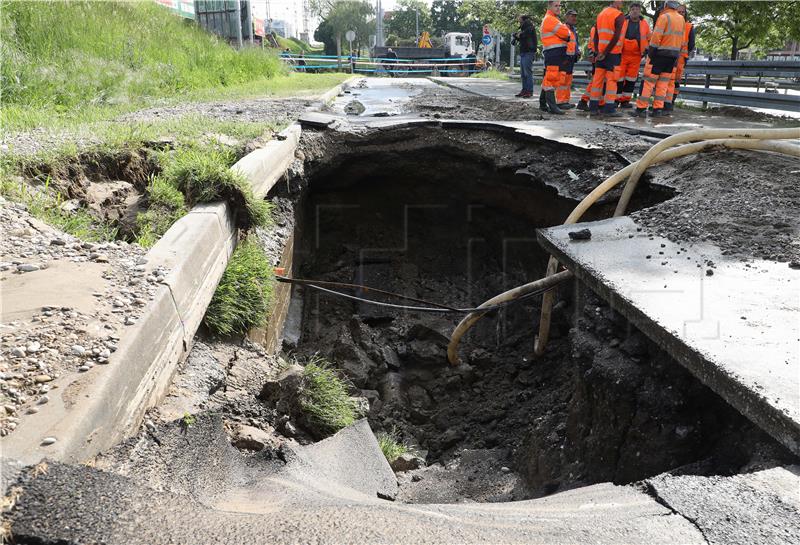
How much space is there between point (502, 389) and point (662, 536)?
12.0 ft

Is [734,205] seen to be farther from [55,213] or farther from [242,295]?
[55,213]

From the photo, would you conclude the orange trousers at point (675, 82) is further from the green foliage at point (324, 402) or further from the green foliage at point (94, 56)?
the green foliage at point (324, 402)

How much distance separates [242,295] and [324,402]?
35.3 inches

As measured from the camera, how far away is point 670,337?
2.31m

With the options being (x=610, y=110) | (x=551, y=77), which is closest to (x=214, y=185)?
(x=551, y=77)

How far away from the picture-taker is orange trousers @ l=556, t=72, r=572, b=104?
33.0 ft

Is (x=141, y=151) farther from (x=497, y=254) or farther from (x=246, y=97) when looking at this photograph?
(x=246, y=97)

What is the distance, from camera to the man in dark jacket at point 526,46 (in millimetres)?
11609

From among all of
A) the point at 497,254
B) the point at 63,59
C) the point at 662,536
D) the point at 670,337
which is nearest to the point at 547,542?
the point at 662,536

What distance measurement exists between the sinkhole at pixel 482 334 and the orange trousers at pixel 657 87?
A: 339 cm

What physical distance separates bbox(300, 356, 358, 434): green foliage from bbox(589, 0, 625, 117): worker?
7.12m

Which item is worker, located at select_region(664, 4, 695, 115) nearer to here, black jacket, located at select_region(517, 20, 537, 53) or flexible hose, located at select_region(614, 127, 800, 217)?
black jacket, located at select_region(517, 20, 537, 53)

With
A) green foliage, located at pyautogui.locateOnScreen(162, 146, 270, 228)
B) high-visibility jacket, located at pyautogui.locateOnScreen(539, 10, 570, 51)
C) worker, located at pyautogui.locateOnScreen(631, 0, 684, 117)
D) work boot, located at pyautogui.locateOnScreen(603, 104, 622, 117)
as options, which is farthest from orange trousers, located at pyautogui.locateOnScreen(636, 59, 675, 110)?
green foliage, located at pyautogui.locateOnScreen(162, 146, 270, 228)

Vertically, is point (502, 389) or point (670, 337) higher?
point (670, 337)
